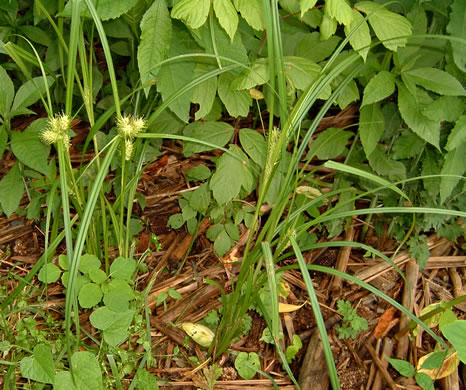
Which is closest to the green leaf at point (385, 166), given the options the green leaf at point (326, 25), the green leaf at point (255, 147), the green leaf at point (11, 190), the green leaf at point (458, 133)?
the green leaf at point (458, 133)

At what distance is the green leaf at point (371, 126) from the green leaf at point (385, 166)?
120mm

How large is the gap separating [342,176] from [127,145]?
854 mm

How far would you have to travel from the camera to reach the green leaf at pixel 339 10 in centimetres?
110

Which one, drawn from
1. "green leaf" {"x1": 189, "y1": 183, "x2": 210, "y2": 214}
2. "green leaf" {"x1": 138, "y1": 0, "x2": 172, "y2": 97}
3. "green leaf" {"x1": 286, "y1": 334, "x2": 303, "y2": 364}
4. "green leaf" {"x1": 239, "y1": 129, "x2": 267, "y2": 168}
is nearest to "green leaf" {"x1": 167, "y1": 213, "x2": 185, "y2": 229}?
"green leaf" {"x1": 189, "y1": 183, "x2": 210, "y2": 214}

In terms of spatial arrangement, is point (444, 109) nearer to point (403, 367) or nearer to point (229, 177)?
point (229, 177)

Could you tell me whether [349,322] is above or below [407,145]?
below

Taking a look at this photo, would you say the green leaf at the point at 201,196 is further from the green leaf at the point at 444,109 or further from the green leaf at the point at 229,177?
the green leaf at the point at 444,109

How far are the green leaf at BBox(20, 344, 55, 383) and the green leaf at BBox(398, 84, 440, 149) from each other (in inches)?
43.4

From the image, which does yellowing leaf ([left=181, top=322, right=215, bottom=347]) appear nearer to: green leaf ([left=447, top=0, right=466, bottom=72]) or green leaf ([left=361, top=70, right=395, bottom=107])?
green leaf ([left=361, top=70, right=395, bottom=107])

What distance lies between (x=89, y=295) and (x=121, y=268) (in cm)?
11

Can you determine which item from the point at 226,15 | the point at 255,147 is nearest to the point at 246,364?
the point at 255,147

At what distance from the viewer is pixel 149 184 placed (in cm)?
190

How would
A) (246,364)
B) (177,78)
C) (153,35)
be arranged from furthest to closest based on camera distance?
(246,364)
(177,78)
(153,35)

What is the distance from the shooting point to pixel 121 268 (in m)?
1.39
